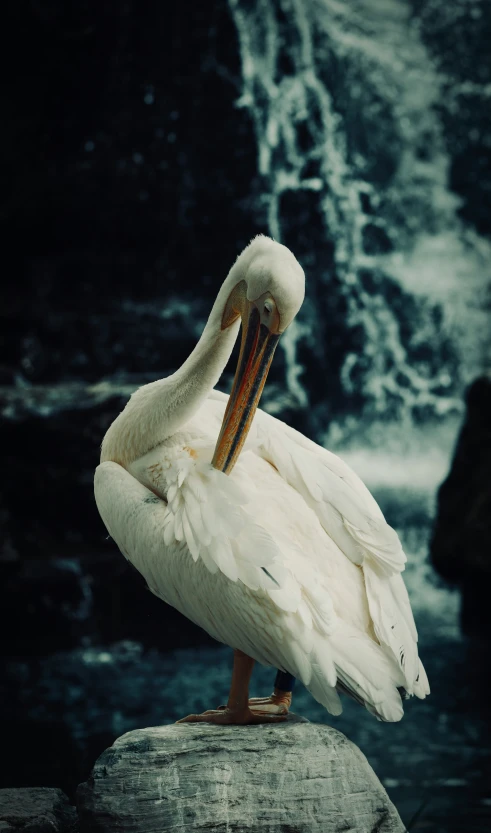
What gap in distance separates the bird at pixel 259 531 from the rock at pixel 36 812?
0.51 metres

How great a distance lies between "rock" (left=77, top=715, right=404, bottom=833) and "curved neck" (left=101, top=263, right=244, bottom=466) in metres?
1.03

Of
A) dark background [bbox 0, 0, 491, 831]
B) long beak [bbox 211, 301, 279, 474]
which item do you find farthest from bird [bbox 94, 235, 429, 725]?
dark background [bbox 0, 0, 491, 831]

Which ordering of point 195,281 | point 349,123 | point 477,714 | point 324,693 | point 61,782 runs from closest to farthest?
point 324,693 → point 61,782 → point 477,714 → point 195,281 → point 349,123

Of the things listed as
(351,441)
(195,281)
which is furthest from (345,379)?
(195,281)

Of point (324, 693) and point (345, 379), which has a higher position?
point (345, 379)

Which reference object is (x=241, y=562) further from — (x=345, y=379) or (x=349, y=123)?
(x=349, y=123)

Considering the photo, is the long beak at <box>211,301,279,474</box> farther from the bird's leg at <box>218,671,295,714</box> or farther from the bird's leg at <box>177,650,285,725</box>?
the bird's leg at <box>218,671,295,714</box>

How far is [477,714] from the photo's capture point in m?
6.05

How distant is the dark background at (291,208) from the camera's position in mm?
10219

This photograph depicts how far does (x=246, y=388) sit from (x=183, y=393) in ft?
1.06

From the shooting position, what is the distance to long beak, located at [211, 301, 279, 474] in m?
3.15

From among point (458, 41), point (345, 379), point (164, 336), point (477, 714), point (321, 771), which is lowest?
point (321, 771)

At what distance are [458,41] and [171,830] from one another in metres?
12.2

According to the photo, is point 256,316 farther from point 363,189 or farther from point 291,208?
point 363,189
